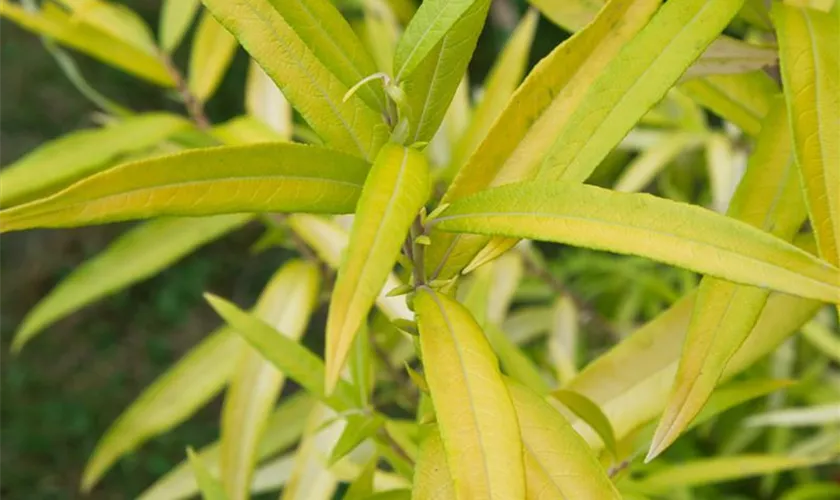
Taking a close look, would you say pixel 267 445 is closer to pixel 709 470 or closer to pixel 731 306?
pixel 709 470

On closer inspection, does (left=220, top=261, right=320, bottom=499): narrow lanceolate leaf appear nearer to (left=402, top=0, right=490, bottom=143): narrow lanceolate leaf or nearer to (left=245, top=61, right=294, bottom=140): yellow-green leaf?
(left=245, top=61, right=294, bottom=140): yellow-green leaf

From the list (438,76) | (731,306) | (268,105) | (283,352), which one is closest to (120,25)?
(268,105)

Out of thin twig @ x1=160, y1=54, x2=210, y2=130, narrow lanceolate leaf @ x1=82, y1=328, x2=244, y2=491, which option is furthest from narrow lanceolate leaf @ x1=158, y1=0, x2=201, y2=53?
narrow lanceolate leaf @ x1=82, y1=328, x2=244, y2=491

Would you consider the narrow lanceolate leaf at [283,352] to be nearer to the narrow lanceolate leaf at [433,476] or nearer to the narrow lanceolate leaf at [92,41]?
the narrow lanceolate leaf at [433,476]

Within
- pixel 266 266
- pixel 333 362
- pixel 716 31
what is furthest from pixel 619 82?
pixel 266 266

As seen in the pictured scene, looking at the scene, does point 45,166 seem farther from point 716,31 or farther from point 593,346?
point 593,346
